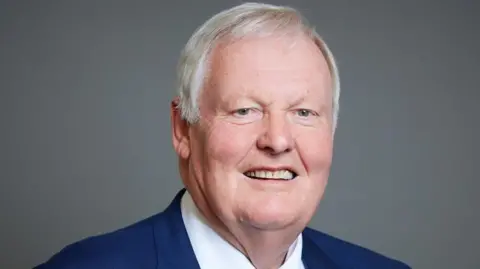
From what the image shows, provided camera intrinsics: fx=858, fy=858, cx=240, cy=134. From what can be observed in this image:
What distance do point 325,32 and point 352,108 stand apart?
13.5 inches

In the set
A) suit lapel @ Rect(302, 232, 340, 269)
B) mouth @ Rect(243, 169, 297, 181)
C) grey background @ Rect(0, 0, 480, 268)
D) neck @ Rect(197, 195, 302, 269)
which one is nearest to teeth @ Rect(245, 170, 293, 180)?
mouth @ Rect(243, 169, 297, 181)

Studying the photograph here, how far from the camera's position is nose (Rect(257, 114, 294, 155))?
6.48 feet

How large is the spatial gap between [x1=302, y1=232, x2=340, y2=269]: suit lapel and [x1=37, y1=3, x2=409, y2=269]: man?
196 millimetres

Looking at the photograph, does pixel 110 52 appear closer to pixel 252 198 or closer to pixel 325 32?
pixel 325 32

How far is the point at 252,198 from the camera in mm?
2014

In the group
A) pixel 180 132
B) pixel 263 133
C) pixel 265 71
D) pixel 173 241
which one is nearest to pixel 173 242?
pixel 173 241

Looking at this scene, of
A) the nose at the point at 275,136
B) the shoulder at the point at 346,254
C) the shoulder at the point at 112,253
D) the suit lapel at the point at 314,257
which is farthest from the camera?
the shoulder at the point at 346,254

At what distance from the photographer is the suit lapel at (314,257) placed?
7.80 ft

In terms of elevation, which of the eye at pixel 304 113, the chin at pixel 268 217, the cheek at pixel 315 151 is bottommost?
the chin at pixel 268 217

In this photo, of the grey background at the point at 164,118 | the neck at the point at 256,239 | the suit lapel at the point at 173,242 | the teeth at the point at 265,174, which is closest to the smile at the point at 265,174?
the teeth at the point at 265,174

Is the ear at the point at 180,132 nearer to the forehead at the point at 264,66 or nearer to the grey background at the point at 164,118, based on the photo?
the forehead at the point at 264,66

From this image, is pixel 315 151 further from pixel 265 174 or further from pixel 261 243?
pixel 261 243

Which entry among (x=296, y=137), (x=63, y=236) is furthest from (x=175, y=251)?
(x=63, y=236)

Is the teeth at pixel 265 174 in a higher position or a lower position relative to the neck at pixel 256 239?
higher
